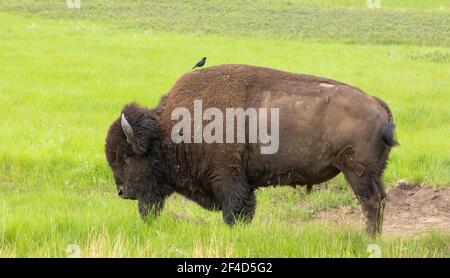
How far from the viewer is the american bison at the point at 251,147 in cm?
598

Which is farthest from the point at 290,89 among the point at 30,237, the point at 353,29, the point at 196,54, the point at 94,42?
the point at 353,29

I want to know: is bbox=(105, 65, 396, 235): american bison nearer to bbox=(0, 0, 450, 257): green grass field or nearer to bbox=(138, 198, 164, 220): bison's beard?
bbox=(138, 198, 164, 220): bison's beard

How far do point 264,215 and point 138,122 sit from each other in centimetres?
190

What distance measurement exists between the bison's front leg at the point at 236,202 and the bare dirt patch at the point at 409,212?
1427 mm

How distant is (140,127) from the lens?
6.47 m

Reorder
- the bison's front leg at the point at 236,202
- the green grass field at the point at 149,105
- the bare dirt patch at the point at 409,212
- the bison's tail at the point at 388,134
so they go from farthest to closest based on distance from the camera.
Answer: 1. the bare dirt patch at the point at 409,212
2. the bison's front leg at the point at 236,202
3. the bison's tail at the point at 388,134
4. the green grass field at the point at 149,105

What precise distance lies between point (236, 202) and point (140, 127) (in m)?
1.22

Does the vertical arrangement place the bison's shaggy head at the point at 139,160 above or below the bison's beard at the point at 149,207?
above

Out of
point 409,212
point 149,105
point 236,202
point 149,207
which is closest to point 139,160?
point 149,207

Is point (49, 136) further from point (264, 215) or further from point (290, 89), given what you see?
point (290, 89)

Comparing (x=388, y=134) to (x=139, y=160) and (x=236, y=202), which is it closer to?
(x=236, y=202)

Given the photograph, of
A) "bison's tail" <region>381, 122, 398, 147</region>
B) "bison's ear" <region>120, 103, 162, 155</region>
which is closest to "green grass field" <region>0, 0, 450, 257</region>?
"bison's ear" <region>120, 103, 162, 155</region>

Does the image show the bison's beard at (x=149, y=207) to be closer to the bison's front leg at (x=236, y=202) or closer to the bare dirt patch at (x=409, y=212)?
the bison's front leg at (x=236, y=202)

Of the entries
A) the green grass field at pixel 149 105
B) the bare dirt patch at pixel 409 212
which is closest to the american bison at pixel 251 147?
the green grass field at pixel 149 105
